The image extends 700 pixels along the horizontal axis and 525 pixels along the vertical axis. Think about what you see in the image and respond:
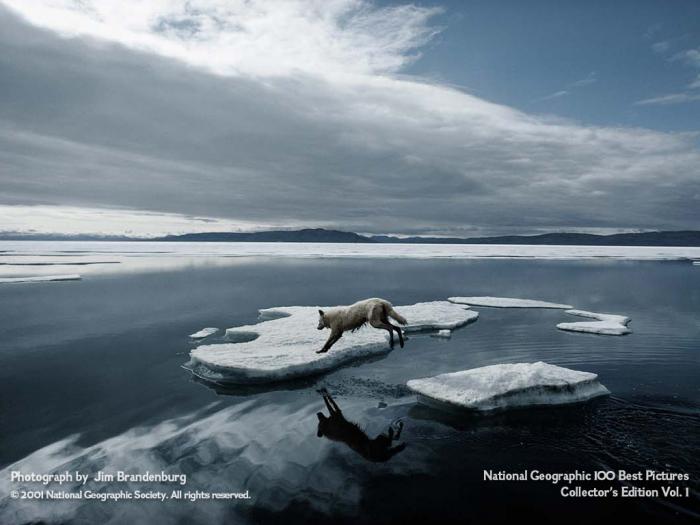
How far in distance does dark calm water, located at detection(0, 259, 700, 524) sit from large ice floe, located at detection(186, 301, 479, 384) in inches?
18.3

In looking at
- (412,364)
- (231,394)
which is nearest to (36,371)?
(231,394)

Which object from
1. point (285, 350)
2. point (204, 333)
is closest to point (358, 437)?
point (285, 350)

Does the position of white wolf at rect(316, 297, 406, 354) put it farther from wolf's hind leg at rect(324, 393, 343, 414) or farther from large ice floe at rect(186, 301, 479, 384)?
wolf's hind leg at rect(324, 393, 343, 414)

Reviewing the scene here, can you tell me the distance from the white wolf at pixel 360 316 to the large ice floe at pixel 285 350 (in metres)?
0.62

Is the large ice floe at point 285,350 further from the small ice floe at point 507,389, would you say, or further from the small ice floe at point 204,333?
the small ice floe at point 507,389

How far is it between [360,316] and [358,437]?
4206mm

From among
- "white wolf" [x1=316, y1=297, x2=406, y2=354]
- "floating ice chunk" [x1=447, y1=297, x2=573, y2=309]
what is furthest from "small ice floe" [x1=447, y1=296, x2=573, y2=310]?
"white wolf" [x1=316, y1=297, x2=406, y2=354]

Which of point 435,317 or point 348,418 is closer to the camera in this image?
point 348,418

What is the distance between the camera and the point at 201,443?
740 cm

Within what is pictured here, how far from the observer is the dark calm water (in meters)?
5.72

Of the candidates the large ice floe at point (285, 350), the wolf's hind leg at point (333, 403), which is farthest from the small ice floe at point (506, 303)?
the wolf's hind leg at point (333, 403)

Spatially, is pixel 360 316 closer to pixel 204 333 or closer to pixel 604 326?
pixel 204 333

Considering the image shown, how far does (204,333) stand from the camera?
15641 millimetres

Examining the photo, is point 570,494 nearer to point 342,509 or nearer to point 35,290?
point 342,509
